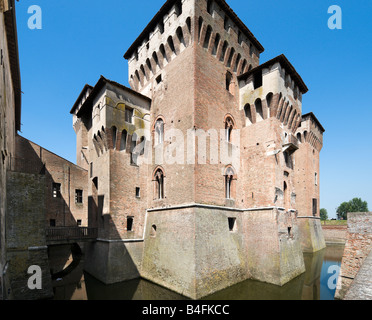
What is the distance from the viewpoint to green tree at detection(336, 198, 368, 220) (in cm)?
8006

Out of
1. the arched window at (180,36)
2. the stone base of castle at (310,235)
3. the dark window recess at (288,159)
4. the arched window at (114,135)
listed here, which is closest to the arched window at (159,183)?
the arched window at (114,135)

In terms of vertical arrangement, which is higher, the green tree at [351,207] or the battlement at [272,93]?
the battlement at [272,93]

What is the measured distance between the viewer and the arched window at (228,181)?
594 inches

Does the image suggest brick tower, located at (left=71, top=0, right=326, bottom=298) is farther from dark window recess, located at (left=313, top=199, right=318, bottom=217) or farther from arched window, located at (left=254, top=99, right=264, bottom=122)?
dark window recess, located at (left=313, top=199, right=318, bottom=217)

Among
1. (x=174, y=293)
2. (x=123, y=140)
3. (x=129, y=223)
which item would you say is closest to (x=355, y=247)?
(x=174, y=293)

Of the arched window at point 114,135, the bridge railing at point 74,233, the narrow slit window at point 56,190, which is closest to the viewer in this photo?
the bridge railing at point 74,233

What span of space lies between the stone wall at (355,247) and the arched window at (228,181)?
24.6ft

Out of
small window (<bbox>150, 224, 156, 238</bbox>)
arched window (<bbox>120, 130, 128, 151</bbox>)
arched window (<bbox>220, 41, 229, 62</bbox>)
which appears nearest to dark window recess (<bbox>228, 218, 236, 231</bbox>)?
small window (<bbox>150, 224, 156, 238</bbox>)

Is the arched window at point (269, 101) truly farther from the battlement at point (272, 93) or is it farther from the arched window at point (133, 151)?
the arched window at point (133, 151)

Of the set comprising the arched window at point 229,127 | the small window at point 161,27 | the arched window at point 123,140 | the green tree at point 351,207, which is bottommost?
the green tree at point 351,207

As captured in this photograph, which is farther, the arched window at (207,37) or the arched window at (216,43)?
the arched window at (216,43)

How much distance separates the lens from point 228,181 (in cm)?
1527

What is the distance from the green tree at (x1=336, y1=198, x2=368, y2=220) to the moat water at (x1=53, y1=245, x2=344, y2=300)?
81.8 metres
